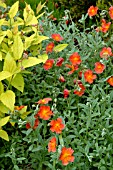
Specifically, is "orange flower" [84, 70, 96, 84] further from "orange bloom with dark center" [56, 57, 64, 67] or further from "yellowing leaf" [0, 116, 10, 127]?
"yellowing leaf" [0, 116, 10, 127]

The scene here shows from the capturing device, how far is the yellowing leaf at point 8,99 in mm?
3066

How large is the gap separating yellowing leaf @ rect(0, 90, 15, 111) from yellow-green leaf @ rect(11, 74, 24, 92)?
0.11 metres

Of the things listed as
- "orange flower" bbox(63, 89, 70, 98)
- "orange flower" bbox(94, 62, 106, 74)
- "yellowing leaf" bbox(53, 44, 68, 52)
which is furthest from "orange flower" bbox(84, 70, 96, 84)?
"yellowing leaf" bbox(53, 44, 68, 52)

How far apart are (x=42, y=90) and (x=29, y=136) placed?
46 centimetres

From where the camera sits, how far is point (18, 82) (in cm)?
329

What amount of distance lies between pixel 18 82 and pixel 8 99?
210 millimetres

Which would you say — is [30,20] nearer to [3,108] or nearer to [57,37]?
[57,37]

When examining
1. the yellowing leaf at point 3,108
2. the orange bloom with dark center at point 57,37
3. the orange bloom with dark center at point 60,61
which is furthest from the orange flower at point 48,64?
the yellowing leaf at point 3,108

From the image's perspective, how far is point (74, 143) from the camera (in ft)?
10.5

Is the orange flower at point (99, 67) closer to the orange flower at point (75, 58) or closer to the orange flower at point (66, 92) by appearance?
the orange flower at point (75, 58)

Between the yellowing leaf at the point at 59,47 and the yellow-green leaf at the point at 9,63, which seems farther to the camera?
the yellowing leaf at the point at 59,47

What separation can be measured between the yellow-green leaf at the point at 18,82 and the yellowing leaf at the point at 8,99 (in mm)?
107

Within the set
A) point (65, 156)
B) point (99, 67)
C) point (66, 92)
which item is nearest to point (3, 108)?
point (66, 92)

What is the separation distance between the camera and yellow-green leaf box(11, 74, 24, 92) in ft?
10.7
